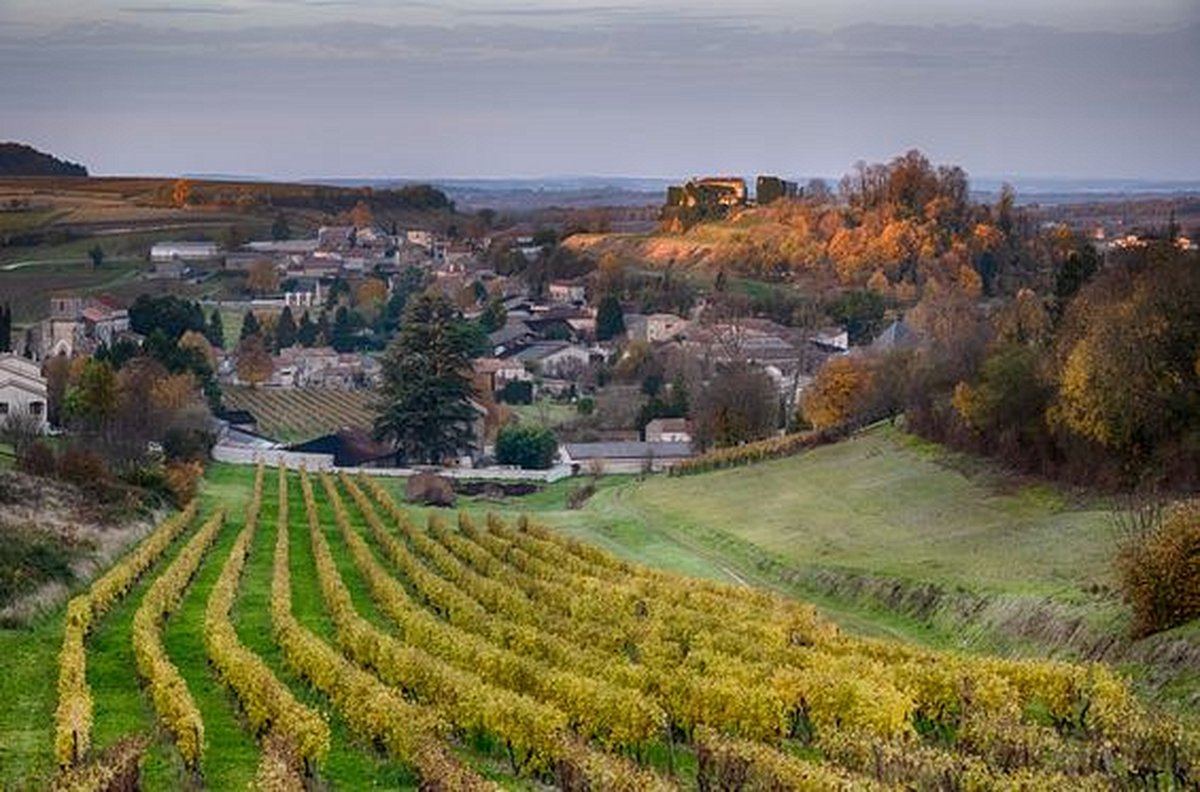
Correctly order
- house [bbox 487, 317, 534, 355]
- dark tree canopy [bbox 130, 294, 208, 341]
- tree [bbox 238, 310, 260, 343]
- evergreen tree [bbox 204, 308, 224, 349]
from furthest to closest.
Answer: tree [bbox 238, 310, 260, 343] → house [bbox 487, 317, 534, 355] → evergreen tree [bbox 204, 308, 224, 349] → dark tree canopy [bbox 130, 294, 208, 341]

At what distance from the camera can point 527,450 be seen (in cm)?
7194

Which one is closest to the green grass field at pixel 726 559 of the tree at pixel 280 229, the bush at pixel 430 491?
the bush at pixel 430 491

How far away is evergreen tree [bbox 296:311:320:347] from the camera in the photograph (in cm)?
12494

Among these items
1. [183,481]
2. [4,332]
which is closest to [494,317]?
[4,332]

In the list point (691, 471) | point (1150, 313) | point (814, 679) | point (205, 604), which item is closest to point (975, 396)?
point (1150, 313)

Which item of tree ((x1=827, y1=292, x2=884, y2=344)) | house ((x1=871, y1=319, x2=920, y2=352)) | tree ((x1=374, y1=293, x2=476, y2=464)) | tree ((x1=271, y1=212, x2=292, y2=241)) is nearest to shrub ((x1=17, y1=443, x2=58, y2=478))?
tree ((x1=374, y1=293, x2=476, y2=464))

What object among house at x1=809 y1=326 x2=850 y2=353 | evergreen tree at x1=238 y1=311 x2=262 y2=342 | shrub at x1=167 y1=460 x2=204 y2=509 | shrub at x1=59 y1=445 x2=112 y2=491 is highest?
shrub at x1=59 y1=445 x2=112 y2=491

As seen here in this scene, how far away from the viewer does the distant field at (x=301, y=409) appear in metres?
86.4

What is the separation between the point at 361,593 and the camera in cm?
3841

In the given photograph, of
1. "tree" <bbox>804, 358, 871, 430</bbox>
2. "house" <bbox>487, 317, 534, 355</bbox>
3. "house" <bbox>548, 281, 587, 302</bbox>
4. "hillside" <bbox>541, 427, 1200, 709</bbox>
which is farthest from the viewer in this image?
"house" <bbox>548, 281, 587, 302</bbox>

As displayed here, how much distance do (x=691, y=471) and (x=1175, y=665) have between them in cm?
3536

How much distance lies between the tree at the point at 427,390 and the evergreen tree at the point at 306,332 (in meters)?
50.6

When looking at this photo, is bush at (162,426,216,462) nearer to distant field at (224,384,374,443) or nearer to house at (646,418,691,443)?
distant field at (224,384,374,443)

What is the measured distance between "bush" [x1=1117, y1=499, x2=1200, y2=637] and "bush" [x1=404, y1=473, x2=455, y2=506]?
32926 mm
